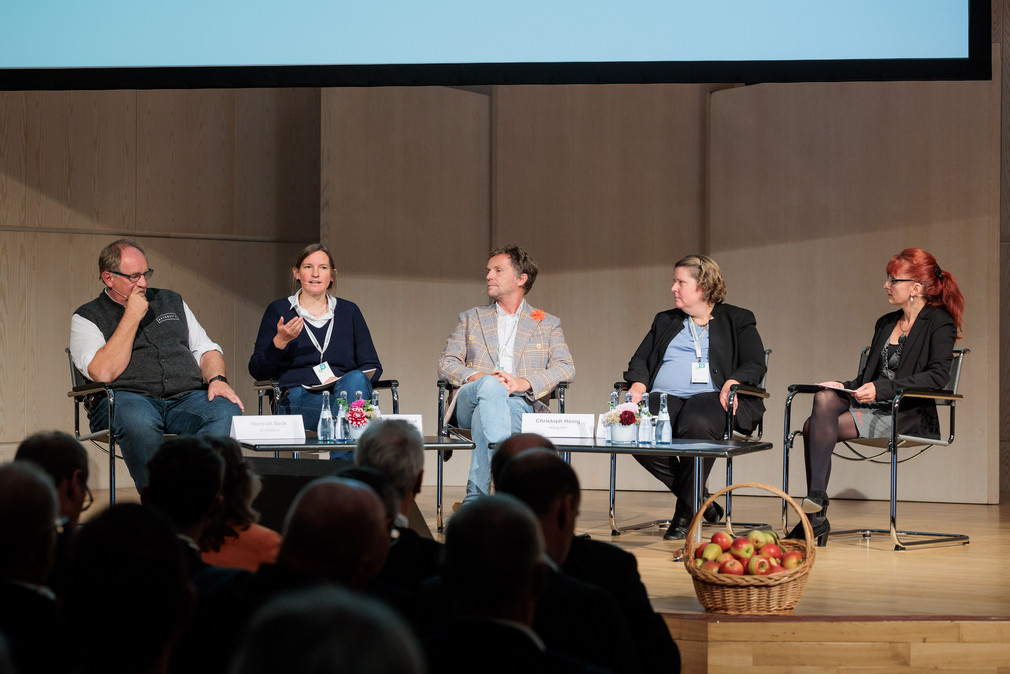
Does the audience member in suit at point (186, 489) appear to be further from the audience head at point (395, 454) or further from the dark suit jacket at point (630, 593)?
the dark suit jacket at point (630, 593)

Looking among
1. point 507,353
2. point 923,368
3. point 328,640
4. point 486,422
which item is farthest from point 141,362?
point 328,640

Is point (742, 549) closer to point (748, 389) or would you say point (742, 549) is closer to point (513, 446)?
point (513, 446)

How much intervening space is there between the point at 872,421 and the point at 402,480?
9.33ft

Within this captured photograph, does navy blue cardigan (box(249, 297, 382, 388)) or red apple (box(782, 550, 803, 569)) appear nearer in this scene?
red apple (box(782, 550, 803, 569))

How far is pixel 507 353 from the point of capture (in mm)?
5020

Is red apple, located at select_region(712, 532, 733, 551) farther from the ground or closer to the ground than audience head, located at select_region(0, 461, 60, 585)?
closer to the ground

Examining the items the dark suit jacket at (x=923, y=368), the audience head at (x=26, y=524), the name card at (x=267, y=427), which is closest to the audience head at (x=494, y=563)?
the audience head at (x=26, y=524)

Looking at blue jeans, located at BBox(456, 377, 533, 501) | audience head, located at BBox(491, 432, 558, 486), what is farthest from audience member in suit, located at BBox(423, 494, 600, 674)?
blue jeans, located at BBox(456, 377, 533, 501)

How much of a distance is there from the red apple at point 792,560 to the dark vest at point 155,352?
8.52 ft

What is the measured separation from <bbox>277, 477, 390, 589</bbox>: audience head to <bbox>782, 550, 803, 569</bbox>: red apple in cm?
194

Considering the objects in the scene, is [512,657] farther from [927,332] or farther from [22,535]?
[927,332]

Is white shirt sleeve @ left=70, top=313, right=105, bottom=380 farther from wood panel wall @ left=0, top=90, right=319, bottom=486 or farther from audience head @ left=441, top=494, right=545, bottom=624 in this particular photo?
audience head @ left=441, top=494, right=545, bottom=624

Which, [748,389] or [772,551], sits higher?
[748,389]

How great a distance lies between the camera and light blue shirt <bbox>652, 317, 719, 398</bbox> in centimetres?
487
